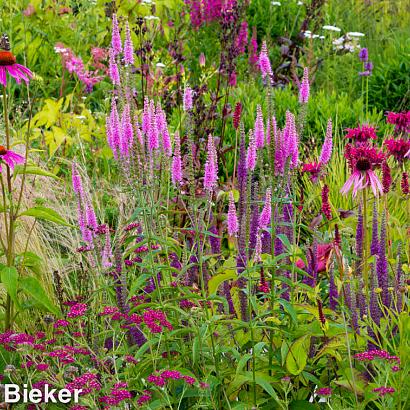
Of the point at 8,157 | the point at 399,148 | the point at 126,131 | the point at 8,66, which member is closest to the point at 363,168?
the point at 399,148

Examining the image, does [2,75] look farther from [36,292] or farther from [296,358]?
[296,358]

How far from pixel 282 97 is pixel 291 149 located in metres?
3.85

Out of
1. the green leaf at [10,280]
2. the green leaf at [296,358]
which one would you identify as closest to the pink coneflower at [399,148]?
the green leaf at [296,358]

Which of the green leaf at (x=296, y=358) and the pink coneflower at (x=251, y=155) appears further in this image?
the pink coneflower at (x=251, y=155)

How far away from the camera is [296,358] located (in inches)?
116

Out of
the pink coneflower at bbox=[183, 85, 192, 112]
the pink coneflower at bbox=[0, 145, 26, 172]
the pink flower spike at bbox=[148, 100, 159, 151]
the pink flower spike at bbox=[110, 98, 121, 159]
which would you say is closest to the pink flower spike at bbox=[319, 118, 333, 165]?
the pink coneflower at bbox=[183, 85, 192, 112]

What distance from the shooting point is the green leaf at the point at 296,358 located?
2949 millimetres

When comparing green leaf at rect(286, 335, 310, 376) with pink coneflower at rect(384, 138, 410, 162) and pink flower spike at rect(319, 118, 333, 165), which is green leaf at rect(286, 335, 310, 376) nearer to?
pink flower spike at rect(319, 118, 333, 165)

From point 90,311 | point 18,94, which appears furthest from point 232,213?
point 18,94

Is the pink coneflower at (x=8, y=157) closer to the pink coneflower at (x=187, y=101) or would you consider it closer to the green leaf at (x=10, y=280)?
the green leaf at (x=10, y=280)

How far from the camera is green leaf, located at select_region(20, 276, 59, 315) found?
3320 millimetres

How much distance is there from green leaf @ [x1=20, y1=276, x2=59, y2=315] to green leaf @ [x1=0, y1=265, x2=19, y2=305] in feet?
0.22

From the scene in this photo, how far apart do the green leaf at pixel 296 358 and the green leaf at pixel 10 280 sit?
105 centimetres

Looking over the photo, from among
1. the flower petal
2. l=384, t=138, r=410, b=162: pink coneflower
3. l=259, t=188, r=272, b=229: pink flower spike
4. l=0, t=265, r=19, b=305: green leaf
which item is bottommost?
l=0, t=265, r=19, b=305: green leaf
